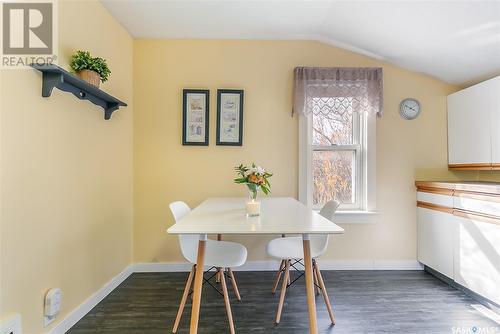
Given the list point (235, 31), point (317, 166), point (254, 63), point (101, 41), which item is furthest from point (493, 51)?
point (101, 41)

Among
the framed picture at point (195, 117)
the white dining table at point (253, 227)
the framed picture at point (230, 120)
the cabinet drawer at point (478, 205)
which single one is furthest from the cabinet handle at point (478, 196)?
the framed picture at point (195, 117)

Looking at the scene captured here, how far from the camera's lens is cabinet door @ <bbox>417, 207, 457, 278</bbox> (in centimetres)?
236

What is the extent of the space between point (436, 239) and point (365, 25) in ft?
7.08

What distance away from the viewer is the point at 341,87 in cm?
271

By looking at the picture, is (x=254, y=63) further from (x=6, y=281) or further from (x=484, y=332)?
(x=484, y=332)

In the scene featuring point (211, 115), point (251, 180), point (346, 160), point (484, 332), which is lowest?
point (484, 332)

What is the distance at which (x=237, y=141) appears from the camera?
2777mm

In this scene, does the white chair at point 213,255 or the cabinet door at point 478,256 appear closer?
the white chair at point 213,255

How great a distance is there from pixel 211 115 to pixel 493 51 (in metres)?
2.58

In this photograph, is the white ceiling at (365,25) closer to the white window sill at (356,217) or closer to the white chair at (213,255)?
the white window sill at (356,217)

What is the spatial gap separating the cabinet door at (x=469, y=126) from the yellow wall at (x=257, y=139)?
107 millimetres

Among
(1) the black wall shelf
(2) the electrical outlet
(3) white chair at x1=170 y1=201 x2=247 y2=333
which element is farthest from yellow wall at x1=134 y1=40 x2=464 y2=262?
(2) the electrical outlet

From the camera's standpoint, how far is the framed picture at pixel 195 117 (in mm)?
2768

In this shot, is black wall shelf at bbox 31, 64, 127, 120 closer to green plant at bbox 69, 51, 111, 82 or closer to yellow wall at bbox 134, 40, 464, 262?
green plant at bbox 69, 51, 111, 82
